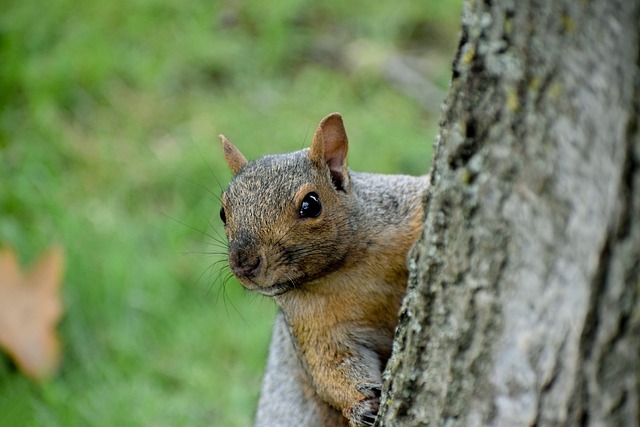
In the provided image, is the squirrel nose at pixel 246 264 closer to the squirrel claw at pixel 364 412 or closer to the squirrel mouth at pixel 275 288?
the squirrel mouth at pixel 275 288

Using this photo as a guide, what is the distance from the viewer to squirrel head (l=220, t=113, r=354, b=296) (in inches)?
75.9

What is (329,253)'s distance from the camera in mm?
1997

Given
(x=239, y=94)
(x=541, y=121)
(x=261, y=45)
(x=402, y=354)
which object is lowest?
(x=402, y=354)

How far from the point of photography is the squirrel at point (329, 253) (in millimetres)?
1950

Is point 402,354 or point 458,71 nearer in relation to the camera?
point 458,71

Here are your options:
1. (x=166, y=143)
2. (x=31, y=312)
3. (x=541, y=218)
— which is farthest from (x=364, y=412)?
(x=166, y=143)

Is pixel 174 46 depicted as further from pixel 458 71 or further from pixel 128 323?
pixel 458 71

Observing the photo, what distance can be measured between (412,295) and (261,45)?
3.45m

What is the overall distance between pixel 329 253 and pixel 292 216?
11 centimetres

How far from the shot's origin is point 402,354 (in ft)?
5.25

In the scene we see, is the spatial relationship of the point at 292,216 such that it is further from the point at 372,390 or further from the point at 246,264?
the point at 372,390

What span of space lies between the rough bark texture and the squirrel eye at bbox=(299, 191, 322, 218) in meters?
0.58

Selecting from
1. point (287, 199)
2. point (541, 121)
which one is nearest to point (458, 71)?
point (541, 121)

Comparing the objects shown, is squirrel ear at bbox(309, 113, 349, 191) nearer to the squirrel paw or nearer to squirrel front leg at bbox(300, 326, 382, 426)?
squirrel front leg at bbox(300, 326, 382, 426)
